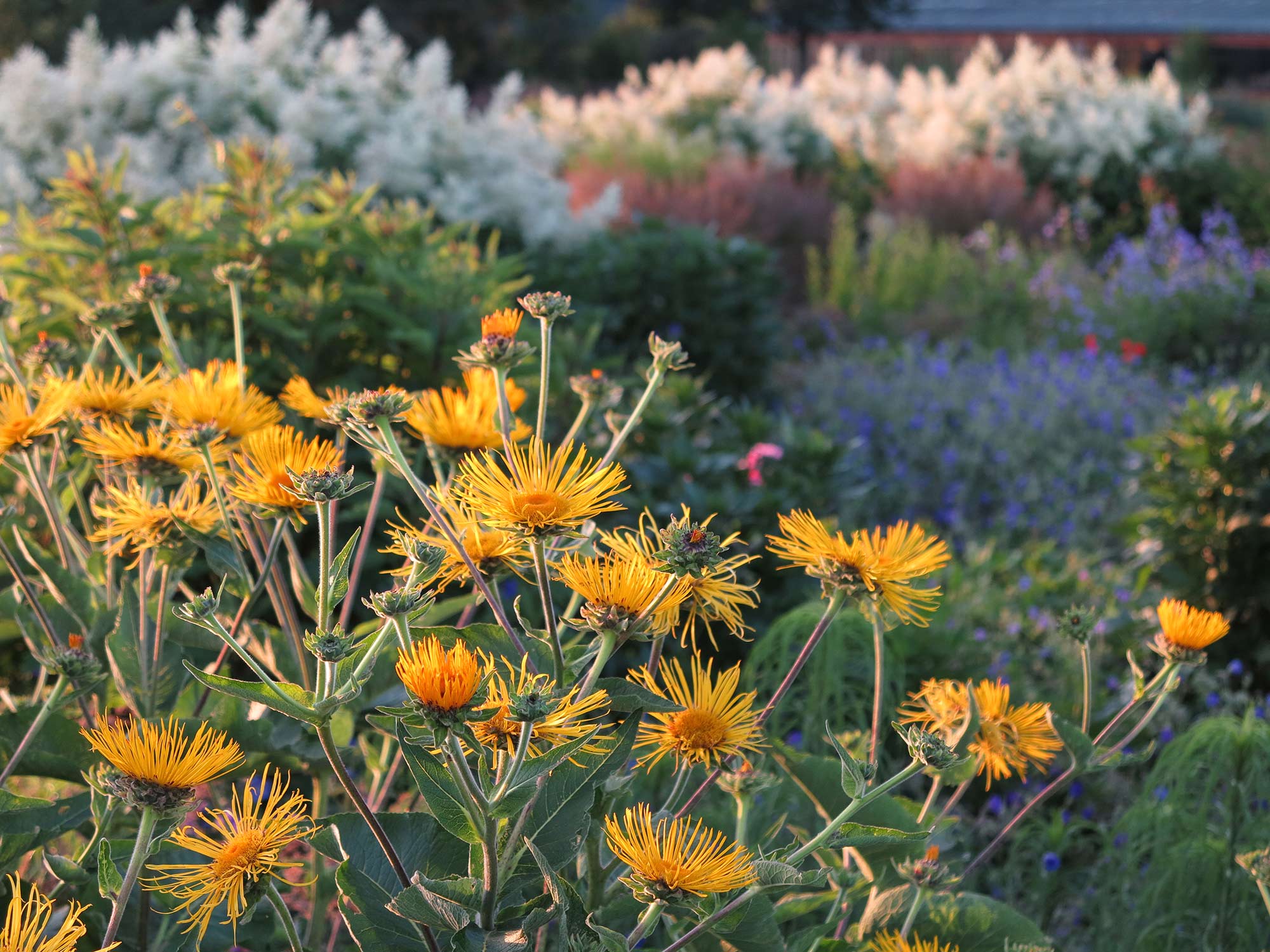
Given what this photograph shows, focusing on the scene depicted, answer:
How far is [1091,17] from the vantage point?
86.8 feet

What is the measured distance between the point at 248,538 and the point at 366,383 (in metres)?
1.43

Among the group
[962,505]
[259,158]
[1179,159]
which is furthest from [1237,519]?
[1179,159]

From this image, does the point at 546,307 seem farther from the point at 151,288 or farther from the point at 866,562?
the point at 151,288

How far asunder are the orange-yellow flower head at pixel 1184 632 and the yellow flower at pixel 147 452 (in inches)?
38.1

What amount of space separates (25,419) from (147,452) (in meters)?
0.12

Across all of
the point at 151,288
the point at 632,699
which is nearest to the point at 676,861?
the point at 632,699

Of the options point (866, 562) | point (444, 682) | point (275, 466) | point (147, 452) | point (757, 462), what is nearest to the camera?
point (444, 682)

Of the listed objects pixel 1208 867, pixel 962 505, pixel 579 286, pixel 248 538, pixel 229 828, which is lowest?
pixel 962 505

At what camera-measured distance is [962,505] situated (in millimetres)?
4445

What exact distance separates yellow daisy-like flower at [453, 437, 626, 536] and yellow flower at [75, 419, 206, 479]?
0.44m

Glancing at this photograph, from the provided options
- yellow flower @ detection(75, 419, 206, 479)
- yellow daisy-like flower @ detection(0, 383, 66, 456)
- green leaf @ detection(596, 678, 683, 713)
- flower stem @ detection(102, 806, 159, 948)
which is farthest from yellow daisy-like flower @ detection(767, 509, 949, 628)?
yellow daisy-like flower @ detection(0, 383, 66, 456)

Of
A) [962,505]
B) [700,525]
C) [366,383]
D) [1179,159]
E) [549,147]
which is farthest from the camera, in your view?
[1179,159]

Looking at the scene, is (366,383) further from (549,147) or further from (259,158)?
(549,147)

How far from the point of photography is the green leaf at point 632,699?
Result: 94cm
